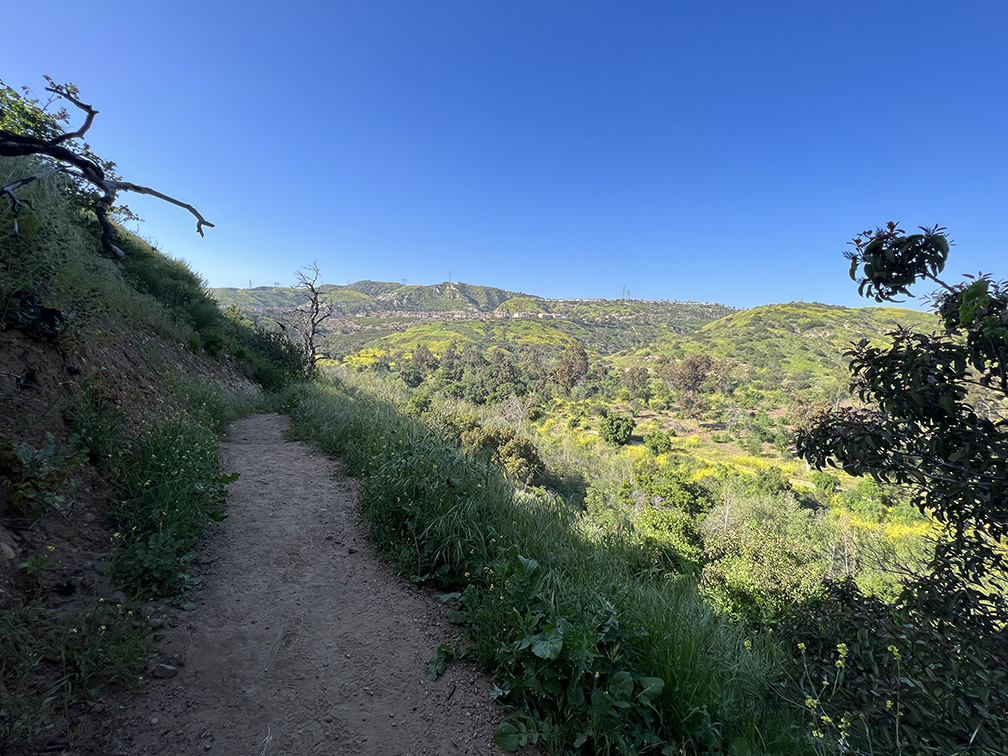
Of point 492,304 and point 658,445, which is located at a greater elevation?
point 492,304

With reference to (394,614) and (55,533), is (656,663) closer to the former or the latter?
(394,614)

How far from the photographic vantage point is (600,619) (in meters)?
2.07

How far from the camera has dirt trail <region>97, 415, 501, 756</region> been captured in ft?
5.58

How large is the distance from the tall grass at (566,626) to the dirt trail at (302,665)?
0.23 m

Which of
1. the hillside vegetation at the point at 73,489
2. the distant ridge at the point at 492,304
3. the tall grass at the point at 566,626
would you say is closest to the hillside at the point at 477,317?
the distant ridge at the point at 492,304

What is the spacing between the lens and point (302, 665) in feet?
6.84

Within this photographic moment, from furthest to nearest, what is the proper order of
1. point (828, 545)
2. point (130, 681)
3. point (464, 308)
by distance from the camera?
point (464, 308) < point (828, 545) < point (130, 681)

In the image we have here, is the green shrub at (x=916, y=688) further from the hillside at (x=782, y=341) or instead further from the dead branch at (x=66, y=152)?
the hillside at (x=782, y=341)

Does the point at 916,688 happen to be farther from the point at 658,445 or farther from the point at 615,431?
the point at 615,431

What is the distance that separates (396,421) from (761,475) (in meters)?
42.2

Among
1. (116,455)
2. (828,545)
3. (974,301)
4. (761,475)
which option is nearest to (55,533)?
(116,455)

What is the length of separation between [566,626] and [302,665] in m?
1.42

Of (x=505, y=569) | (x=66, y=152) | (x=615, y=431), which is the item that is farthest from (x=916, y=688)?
(x=615, y=431)

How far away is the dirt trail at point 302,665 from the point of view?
5.58 ft
